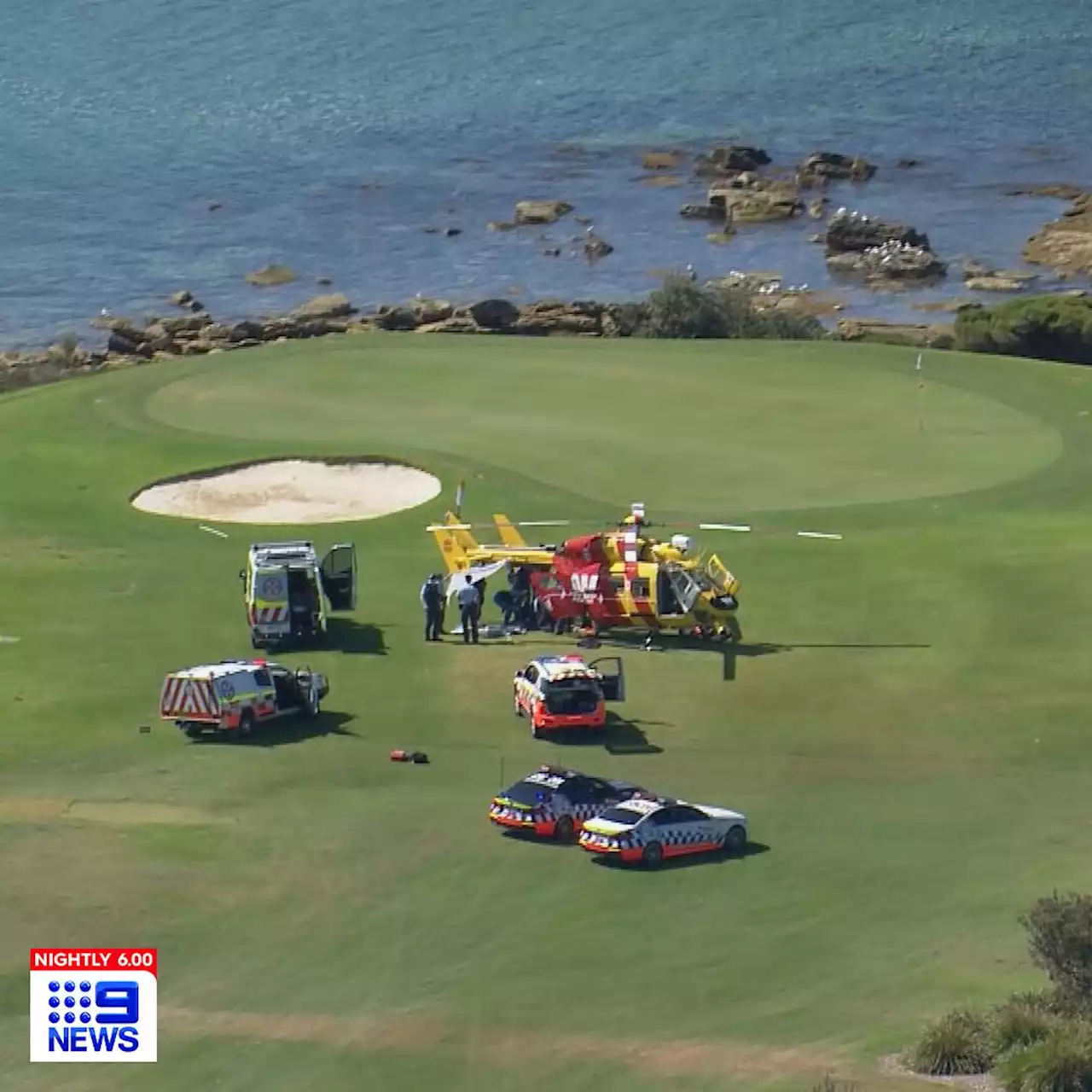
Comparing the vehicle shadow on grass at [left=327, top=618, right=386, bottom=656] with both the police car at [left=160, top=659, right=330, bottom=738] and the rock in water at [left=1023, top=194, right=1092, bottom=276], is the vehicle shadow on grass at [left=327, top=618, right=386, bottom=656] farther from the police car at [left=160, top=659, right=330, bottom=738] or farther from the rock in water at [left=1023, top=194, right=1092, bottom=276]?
the rock in water at [left=1023, top=194, right=1092, bottom=276]

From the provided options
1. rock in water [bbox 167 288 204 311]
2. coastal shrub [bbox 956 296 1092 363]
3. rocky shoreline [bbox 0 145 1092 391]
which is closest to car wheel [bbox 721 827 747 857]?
coastal shrub [bbox 956 296 1092 363]

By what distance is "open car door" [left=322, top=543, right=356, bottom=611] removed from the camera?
169 feet

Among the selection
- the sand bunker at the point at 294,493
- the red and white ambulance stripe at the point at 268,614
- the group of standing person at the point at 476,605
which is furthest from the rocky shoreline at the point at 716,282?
the red and white ambulance stripe at the point at 268,614

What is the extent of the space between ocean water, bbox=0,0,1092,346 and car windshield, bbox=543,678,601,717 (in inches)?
2506

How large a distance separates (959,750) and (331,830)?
11.0 metres

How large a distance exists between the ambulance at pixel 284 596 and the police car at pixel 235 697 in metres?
3.70

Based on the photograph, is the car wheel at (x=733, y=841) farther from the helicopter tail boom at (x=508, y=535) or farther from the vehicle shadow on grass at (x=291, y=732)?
the helicopter tail boom at (x=508, y=535)

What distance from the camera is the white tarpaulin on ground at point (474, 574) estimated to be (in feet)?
165

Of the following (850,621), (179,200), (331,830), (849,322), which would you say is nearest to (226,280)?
(179,200)

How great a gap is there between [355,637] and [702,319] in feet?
117

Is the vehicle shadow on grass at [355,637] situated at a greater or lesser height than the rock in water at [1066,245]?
greater

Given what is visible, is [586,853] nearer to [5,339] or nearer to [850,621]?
[850,621]

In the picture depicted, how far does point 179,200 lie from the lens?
140 meters

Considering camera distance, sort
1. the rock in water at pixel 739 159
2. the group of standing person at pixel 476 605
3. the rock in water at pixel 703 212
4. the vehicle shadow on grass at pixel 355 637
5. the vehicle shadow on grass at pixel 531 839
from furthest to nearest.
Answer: the rock in water at pixel 739 159
the rock in water at pixel 703 212
the group of standing person at pixel 476 605
the vehicle shadow on grass at pixel 355 637
the vehicle shadow on grass at pixel 531 839
